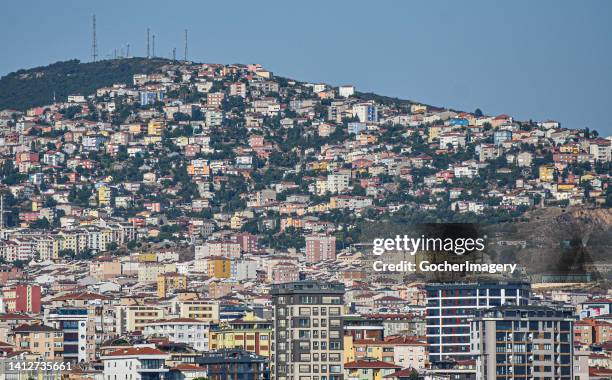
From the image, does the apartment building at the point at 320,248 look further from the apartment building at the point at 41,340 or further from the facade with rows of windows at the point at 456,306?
the facade with rows of windows at the point at 456,306

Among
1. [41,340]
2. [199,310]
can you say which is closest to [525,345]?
[41,340]

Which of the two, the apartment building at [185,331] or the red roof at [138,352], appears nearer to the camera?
the red roof at [138,352]

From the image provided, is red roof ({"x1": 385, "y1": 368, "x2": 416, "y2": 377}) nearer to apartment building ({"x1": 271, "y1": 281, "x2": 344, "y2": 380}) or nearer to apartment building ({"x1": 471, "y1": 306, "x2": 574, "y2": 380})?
apartment building ({"x1": 271, "y1": 281, "x2": 344, "y2": 380})

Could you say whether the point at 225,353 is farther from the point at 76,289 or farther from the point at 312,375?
the point at 76,289

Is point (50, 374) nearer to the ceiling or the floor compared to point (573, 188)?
nearer to the floor

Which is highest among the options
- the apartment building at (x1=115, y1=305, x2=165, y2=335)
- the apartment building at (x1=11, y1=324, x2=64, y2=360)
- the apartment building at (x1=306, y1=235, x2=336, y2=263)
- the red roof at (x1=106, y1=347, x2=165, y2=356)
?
the apartment building at (x1=306, y1=235, x2=336, y2=263)

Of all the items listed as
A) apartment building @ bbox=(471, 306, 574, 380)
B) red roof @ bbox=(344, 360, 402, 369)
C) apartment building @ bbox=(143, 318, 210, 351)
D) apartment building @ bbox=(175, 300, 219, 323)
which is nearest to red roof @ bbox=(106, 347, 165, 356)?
red roof @ bbox=(344, 360, 402, 369)

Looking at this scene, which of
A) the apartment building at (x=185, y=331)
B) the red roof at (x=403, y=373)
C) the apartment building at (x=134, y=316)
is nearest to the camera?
the red roof at (x=403, y=373)

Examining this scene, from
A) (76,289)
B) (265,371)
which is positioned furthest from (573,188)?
(265,371)

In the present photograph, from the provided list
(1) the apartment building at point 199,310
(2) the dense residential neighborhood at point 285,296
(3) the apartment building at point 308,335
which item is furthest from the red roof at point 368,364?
(1) the apartment building at point 199,310
